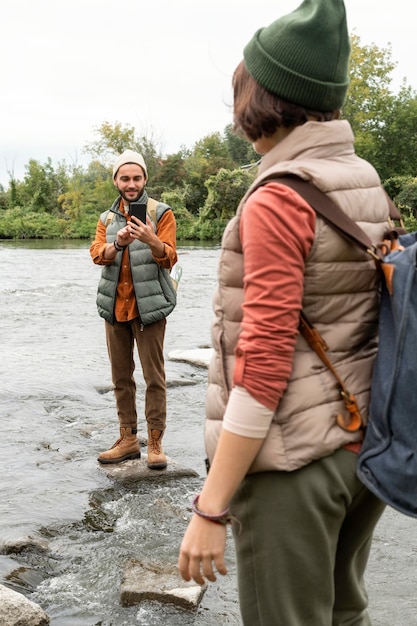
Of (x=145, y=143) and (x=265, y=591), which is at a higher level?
(x=145, y=143)

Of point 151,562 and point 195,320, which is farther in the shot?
point 195,320

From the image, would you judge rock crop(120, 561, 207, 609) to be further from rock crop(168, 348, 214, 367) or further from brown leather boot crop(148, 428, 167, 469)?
rock crop(168, 348, 214, 367)

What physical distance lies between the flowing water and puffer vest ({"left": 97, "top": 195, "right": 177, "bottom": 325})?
1.23m

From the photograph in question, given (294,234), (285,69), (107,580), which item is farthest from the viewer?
(107,580)

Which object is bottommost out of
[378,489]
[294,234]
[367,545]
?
[367,545]

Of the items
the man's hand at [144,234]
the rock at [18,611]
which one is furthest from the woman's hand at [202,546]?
the man's hand at [144,234]

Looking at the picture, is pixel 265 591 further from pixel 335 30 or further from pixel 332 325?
pixel 335 30

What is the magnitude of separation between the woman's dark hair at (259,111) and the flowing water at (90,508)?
2.54 m

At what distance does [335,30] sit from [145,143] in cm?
6868

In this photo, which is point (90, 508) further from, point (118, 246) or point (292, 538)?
point (292, 538)

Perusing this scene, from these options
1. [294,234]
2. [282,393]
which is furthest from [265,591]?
[294,234]

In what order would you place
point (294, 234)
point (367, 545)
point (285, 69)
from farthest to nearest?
point (367, 545), point (285, 69), point (294, 234)

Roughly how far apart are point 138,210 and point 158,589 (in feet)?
7.95

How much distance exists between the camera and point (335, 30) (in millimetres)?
1883
